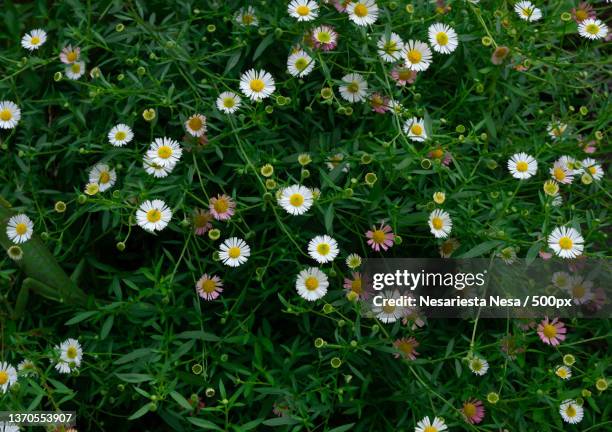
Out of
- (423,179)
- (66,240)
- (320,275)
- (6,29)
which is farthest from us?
(6,29)

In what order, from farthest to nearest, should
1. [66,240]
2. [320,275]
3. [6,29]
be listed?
1. [6,29]
2. [66,240]
3. [320,275]

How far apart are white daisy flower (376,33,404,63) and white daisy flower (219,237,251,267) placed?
1.93ft

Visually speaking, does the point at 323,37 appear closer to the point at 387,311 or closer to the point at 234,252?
the point at 234,252

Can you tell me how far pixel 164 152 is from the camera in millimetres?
1881

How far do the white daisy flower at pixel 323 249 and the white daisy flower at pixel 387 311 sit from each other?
157 mm

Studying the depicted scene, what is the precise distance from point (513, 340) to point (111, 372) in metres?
0.95

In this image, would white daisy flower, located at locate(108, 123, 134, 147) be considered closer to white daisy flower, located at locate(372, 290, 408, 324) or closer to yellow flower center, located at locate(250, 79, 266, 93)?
yellow flower center, located at locate(250, 79, 266, 93)

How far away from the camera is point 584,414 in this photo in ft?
6.12

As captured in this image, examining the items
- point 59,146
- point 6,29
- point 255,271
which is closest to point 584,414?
point 255,271

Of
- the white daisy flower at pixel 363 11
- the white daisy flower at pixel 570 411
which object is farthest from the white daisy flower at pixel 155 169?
the white daisy flower at pixel 570 411

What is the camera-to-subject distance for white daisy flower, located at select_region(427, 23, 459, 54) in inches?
77.9

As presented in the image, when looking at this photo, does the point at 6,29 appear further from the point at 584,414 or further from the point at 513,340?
the point at 584,414

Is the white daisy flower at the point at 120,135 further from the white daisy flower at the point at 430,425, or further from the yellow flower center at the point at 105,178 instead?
the white daisy flower at the point at 430,425

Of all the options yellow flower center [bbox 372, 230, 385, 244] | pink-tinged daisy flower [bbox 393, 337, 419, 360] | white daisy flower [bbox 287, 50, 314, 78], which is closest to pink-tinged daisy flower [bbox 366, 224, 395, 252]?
yellow flower center [bbox 372, 230, 385, 244]
